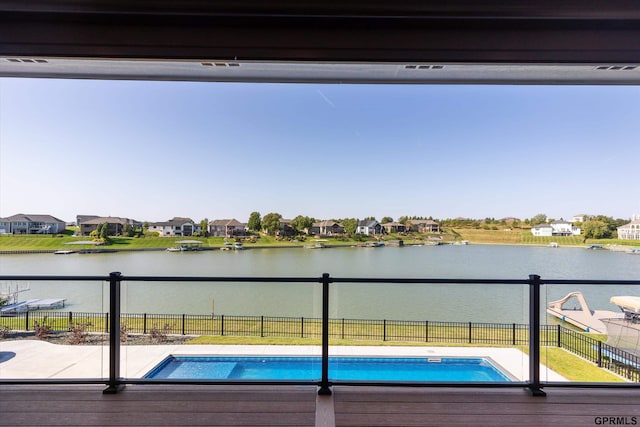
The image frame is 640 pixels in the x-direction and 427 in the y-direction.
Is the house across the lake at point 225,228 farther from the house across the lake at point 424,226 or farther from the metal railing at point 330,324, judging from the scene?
the house across the lake at point 424,226

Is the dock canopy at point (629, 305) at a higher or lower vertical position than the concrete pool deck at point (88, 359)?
higher

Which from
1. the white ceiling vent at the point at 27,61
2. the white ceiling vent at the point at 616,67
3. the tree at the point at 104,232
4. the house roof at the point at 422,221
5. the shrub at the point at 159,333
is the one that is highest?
the white ceiling vent at the point at 27,61

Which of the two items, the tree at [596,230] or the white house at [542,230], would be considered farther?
the white house at [542,230]

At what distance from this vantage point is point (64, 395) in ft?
Result: 6.79

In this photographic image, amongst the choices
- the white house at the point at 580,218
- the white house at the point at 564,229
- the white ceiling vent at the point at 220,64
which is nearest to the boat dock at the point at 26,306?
the white ceiling vent at the point at 220,64

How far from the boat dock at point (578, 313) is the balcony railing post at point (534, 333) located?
15cm

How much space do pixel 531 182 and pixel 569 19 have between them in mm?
2373

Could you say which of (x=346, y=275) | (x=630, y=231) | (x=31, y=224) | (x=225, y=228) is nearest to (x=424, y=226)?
(x=346, y=275)

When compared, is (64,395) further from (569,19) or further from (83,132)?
(569,19)

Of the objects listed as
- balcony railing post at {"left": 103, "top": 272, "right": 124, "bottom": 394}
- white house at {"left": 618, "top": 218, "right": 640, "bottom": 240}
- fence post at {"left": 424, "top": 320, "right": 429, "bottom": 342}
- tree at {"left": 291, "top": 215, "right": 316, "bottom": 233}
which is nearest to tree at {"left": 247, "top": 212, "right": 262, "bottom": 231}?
tree at {"left": 291, "top": 215, "right": 316, "bottom": 233}

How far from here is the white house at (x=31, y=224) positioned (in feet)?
11.2

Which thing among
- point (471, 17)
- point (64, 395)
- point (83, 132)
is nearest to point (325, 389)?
point (64, 395)

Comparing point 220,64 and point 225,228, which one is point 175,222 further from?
point 220,64

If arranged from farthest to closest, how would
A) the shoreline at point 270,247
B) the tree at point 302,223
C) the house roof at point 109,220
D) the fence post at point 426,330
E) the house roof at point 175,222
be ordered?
the tree at point 302,223 → the house roof at point 175,222 → the house roof at point 109,220 → the shoreline at point 270,247 → the fence post at point 426,330
